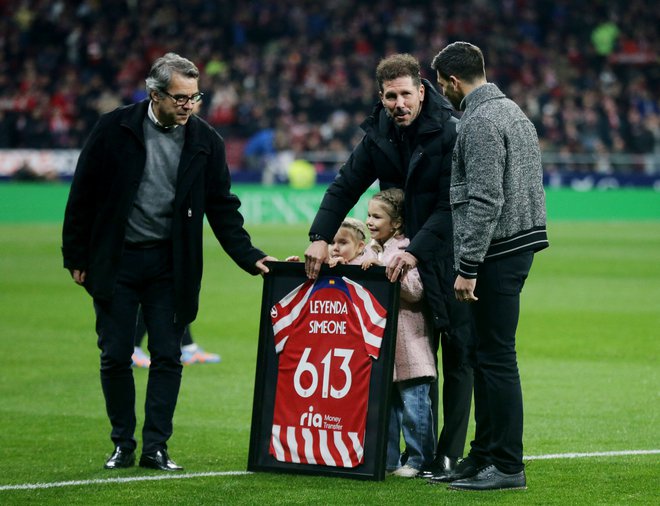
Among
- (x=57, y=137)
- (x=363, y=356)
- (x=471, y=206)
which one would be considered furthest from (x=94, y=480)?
(x=57, y=137)

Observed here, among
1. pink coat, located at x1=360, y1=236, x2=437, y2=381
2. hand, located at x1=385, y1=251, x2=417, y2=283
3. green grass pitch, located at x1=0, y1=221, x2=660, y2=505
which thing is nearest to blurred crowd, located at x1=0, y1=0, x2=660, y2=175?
green grass pitch, located at x1=0, y1=221, x2=660, y2=505

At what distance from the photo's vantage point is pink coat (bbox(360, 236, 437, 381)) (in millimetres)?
6426

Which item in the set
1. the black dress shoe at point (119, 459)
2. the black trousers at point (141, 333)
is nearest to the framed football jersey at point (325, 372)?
the black dress shoe at point (119, 459)

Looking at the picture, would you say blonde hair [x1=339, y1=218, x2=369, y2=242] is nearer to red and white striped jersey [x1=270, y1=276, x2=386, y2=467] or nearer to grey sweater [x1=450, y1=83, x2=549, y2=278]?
red and white striped jersey [x1=270, y1=276, x2=386, y2=467]

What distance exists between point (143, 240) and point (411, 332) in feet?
4.95

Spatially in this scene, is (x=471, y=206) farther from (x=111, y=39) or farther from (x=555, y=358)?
(x=111, y=39)

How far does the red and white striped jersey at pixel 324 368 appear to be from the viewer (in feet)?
20.9

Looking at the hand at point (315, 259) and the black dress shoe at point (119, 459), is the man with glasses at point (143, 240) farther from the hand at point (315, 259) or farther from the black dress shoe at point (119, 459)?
the hand at point (315, 259)

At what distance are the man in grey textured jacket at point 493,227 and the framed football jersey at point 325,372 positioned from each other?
50cm

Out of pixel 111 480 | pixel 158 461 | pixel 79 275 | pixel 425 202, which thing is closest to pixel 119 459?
pixel 158 461

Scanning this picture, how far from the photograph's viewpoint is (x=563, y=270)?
19.2 meters

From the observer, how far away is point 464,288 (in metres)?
5.87

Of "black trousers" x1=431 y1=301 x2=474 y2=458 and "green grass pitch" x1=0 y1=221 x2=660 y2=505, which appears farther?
"black trousers" x1=431 y1=301 x2=474 y2=458

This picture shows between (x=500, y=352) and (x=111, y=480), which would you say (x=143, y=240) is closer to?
(x=111, y=480)
